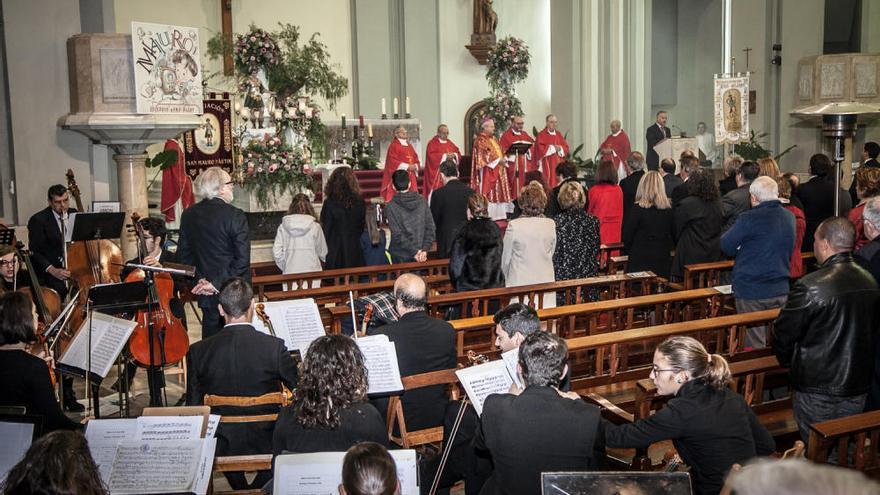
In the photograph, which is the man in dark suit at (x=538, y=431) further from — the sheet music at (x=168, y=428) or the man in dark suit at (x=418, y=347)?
the man in dark suit at (x=418, y=347)

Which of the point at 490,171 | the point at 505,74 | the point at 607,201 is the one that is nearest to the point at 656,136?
the point at 505,74

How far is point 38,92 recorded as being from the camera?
8562 mm

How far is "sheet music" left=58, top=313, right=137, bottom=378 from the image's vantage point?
473cm

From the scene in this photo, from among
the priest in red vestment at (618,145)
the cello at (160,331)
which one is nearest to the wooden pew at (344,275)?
the cello at (160,331)

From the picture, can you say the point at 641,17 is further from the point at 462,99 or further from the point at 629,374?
the point at 629,374

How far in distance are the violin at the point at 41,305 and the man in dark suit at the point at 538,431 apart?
275 cm

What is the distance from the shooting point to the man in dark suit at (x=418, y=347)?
476 centimetres

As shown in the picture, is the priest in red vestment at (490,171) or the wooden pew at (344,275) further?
the priest in red vestment at (490,171)

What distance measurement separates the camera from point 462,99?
59.5ft

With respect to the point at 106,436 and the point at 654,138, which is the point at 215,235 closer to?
the point at 106,436

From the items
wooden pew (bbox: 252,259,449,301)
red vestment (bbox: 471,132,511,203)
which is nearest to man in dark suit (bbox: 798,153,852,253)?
wooden pew (bbox: 252,259,449,301)

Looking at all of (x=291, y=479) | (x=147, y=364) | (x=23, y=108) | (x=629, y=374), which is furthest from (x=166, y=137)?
(x=291, y=479)

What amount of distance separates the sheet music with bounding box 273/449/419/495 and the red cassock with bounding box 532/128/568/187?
1129 cm

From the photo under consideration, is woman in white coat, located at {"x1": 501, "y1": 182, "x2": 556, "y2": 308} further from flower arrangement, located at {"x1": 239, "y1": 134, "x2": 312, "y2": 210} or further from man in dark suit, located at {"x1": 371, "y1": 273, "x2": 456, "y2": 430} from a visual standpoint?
flower arrangement, located at {"x1": 239, "y1": 134, "x2": 312, "y2": 210}
